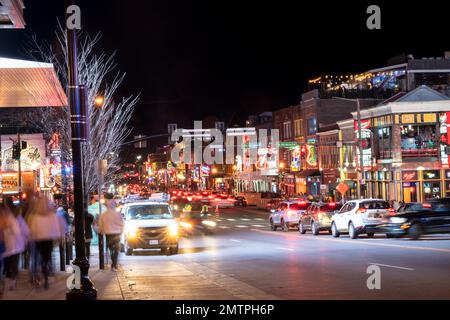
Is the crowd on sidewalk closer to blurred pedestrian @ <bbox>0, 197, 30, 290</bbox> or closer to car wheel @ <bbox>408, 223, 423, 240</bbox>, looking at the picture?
Answer: blurred pedestrian @ <bbox>0, 197, 30, 290</bbox>

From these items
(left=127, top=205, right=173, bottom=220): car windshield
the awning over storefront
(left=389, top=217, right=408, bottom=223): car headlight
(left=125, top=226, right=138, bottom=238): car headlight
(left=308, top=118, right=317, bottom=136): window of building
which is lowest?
(left=389, top=217, right=408, bottom=223): car headlight

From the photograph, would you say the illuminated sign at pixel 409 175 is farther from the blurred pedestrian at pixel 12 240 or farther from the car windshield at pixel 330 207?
the blurred pedestrian at pixel 12 240

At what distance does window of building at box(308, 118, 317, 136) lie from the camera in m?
79.2

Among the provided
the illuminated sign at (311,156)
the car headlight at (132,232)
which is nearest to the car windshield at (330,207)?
the car headlight at (132,232)

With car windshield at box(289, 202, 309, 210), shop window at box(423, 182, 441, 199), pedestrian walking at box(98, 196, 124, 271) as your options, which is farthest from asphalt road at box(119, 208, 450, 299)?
shop window at box(423, 182, 441, 199)

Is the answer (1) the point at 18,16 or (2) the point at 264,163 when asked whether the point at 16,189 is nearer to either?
(1) the point at 18,16

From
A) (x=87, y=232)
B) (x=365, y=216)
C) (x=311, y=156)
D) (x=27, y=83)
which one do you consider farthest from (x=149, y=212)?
(x=311, y=156)

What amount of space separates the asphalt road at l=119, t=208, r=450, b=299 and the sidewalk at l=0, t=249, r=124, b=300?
11.6 inches

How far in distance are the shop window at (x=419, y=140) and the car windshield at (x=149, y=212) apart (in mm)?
35940

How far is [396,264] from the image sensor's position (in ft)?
62.1

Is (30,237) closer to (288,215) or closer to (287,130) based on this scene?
(288,215)

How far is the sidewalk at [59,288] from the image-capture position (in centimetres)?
1354

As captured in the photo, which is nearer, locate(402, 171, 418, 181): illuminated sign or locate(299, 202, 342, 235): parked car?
locate(299, 202, 342, 235): parked car
